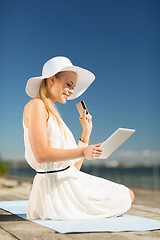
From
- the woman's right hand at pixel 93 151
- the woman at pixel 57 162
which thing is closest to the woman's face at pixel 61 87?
the woman at pixel 57 162

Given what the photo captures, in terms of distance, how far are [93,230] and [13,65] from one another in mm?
11349

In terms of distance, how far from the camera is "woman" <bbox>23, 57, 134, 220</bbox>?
2244 mm

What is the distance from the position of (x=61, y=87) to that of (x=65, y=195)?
754 mm

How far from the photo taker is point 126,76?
20.2m

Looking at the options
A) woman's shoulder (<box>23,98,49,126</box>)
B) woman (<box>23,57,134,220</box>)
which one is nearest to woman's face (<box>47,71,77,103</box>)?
woman (<box>23,57,134,220</box>)

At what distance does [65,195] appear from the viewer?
2365mm

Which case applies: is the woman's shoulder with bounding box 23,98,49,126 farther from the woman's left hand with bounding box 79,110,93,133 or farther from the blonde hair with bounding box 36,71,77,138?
the woman's left hand with bounding box 79,110,93,133

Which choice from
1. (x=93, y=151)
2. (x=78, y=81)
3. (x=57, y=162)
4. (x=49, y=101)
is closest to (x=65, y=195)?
(x=57, y=162)

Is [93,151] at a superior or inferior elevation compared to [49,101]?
inferior

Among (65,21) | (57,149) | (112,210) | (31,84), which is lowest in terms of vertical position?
(112,210)

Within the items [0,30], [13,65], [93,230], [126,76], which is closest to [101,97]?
[126,76]

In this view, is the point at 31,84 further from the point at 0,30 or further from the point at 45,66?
the point at 0,30

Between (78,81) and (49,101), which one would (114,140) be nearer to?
(49,101)

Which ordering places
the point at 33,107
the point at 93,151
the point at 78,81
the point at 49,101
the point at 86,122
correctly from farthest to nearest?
the point at 78,81
the point at 86,122
the point at 49,101
the point at 33,107
the point at 93,151
